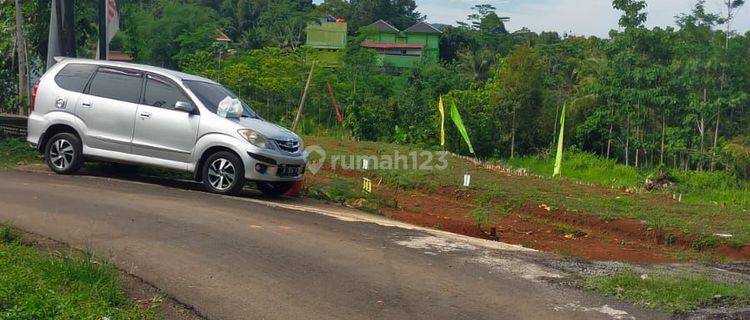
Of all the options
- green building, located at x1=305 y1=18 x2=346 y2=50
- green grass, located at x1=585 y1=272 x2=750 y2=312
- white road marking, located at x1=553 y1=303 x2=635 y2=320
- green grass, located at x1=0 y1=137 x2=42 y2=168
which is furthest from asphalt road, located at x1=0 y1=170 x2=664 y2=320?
green building, located at x1=305 y1=18 x2=346 y2=50

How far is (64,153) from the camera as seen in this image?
489 inches

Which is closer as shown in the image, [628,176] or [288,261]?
[288,261]

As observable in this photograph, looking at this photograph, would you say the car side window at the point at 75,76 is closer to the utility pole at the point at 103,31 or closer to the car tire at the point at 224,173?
the car tire at the point at 224,173

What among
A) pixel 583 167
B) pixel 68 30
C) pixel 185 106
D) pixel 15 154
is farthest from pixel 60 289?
pixel 583 167

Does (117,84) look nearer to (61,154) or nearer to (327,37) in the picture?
(61,154)

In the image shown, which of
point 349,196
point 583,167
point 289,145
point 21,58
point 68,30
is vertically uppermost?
point 68,30

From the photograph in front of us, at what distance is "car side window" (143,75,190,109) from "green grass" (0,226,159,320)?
5165 mm

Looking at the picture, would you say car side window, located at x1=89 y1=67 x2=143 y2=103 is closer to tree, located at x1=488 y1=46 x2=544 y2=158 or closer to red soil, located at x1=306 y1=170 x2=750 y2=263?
red soil, located at x1=306 y1=170 x2=750 y2=263

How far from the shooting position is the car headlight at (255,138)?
459 inches

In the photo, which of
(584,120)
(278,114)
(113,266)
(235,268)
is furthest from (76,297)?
(584,120)

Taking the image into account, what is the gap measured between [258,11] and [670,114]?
39317mm

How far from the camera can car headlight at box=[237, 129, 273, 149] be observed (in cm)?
1166

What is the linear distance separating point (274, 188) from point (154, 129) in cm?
197

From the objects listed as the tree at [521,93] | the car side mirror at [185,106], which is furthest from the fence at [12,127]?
the tree at [521,93]
